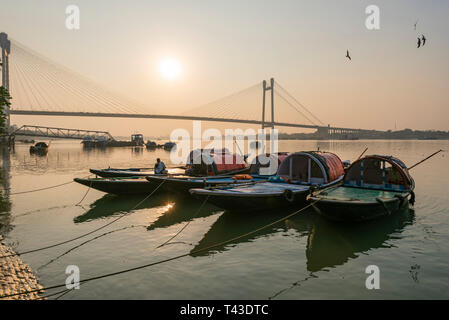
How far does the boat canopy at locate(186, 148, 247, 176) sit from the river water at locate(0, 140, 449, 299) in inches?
143

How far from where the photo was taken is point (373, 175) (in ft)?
45.4

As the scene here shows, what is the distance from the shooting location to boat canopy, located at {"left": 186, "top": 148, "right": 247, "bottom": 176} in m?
18.0

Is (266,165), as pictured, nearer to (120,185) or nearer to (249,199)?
(249,199)

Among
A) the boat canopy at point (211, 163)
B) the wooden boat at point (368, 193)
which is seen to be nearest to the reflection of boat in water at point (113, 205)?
A: the boat canopy at point (211, 163)

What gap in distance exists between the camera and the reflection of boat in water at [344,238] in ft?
27.5

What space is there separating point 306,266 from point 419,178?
866 inches

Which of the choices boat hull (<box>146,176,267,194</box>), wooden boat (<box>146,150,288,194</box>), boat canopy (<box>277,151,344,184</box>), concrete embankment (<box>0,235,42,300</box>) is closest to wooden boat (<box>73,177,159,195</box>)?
wooden boat (<box>146,150,288,194</box>)

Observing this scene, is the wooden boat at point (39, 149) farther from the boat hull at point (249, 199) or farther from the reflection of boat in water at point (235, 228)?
the boat hull at point (249, 199)

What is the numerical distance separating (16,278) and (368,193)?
11.8m

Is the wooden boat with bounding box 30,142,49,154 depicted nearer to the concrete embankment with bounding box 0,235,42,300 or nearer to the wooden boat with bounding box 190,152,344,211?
the wooden boat with bounding box 190,152,344,211

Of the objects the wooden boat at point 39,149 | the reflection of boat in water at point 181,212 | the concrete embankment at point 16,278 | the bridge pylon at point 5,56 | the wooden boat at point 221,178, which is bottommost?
the concrete embankment at point 16,278

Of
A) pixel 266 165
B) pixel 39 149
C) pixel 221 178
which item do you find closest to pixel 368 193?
pixel 266 165

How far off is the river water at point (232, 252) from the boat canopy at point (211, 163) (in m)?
3.62
